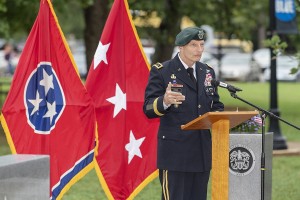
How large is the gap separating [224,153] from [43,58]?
2.74 m

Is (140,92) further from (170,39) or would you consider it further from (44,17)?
(170,39)

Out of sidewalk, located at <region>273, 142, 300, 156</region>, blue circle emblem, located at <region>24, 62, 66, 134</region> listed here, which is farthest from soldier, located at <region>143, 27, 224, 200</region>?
sidewalk, located at <region>273, 142, 300, 156</region>

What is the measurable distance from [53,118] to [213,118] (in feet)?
8.69

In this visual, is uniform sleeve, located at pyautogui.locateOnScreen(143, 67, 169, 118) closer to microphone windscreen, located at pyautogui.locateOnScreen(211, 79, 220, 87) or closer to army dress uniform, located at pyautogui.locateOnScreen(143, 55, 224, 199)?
army dress uniform, located at pyautogui.locateOnScreen(143, 55, 224, 199)

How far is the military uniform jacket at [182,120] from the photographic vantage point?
293 inches

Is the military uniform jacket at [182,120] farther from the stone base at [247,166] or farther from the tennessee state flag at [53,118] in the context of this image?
the tennessee state flag at [53,118]

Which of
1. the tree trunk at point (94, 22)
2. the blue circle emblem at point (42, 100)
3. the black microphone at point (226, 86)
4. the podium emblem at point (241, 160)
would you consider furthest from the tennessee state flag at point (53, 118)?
the tree trunk at point (94, 22)

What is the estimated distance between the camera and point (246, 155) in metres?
9.09

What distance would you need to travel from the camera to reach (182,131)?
294 inches

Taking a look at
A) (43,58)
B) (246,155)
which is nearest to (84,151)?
(43,58)

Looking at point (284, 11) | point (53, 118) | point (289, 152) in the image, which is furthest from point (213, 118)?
point (284, 11)

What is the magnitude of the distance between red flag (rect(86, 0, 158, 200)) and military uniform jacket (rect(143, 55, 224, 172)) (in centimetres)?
174

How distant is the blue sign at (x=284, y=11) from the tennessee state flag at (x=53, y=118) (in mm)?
7817

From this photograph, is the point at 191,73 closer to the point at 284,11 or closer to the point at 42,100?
the point at 42,100
